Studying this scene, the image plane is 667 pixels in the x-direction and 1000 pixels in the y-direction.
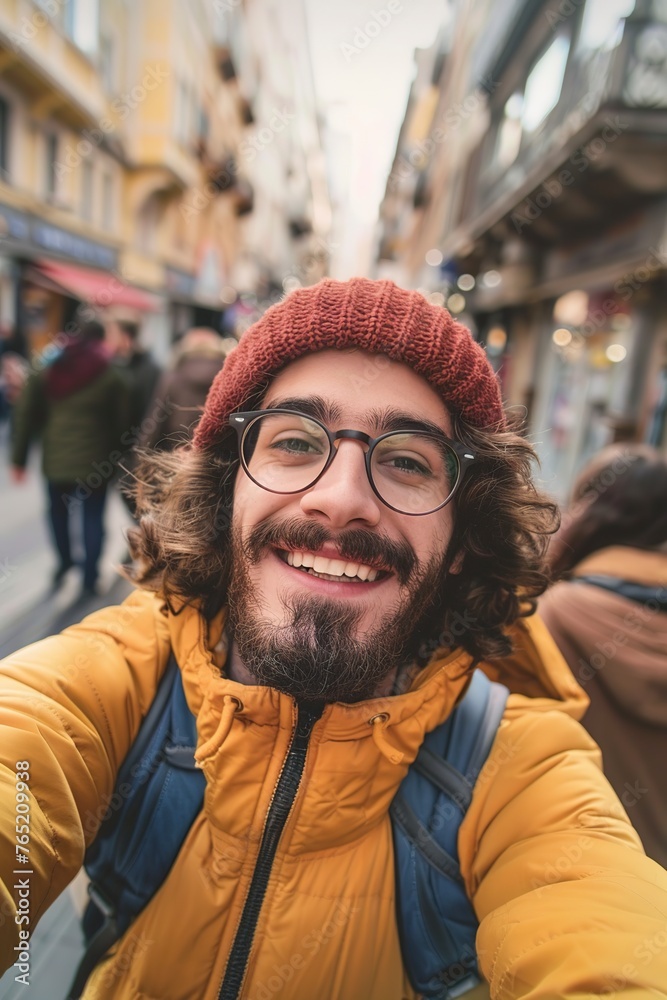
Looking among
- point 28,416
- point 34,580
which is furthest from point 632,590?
point 34,580

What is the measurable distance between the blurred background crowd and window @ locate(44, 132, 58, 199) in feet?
0.24

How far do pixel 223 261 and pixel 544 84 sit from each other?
1676 cm

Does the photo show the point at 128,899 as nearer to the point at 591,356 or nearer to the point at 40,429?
the point at 40,429

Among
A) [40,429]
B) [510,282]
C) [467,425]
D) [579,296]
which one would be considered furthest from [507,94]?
[467,425]

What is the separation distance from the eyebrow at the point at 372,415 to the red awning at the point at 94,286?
1039 centimetres

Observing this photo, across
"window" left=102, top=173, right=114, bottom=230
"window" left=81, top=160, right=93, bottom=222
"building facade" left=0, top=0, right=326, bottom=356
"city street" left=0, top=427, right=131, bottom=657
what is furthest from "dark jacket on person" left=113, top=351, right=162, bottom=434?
"window" left=102, top=173, right=114, bottom=230

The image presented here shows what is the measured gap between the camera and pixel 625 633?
1.74m

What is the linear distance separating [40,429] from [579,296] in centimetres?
775

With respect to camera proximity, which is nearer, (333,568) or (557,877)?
(557,877)

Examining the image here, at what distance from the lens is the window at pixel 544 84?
850 cm

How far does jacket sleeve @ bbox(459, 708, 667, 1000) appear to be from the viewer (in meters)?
0.87

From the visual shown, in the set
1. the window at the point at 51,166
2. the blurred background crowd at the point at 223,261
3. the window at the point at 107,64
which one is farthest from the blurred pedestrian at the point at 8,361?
the window at the point at 107,64

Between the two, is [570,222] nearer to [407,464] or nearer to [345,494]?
[407,464]

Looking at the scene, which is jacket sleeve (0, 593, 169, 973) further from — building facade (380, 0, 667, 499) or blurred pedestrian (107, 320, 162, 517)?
blurred pedestrian (107, 320, 162, 517)
